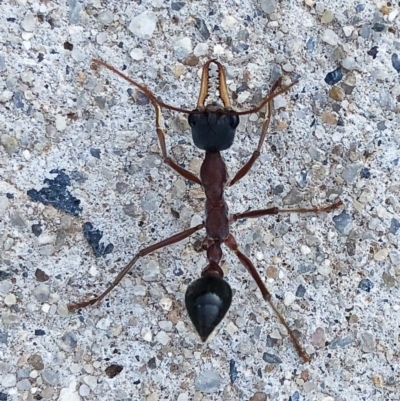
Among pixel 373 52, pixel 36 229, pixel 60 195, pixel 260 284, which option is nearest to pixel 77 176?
pixel 60 195

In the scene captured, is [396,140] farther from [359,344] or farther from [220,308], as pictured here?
[220,308]

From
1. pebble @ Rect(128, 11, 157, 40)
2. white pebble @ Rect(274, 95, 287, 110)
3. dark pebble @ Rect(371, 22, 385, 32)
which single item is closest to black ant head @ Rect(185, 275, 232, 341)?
white pebble @ Rect(274, 95, 287, 110)

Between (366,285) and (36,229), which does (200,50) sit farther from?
(366,285)

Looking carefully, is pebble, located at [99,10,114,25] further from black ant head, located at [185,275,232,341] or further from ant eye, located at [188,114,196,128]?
black ant head, located at [185,275,232,341]

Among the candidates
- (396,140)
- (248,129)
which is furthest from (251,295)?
(396,140)

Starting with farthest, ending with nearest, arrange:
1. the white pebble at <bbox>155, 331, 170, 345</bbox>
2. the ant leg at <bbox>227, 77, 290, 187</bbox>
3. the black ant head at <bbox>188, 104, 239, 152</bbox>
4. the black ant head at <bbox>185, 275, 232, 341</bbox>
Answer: the white pebble at <bbox>155, 331, 170, 345</bbox>, the ant leg at <bbox>227, 77, 290, 187</bbox>, the black ant head at <bbox>188, 104, 239, 152</bbox>, the black ant head at <bbox>185, 275, 232, 341</bbox>

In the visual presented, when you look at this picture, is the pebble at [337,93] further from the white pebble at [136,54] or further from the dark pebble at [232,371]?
the dark pebble at [232,371]
